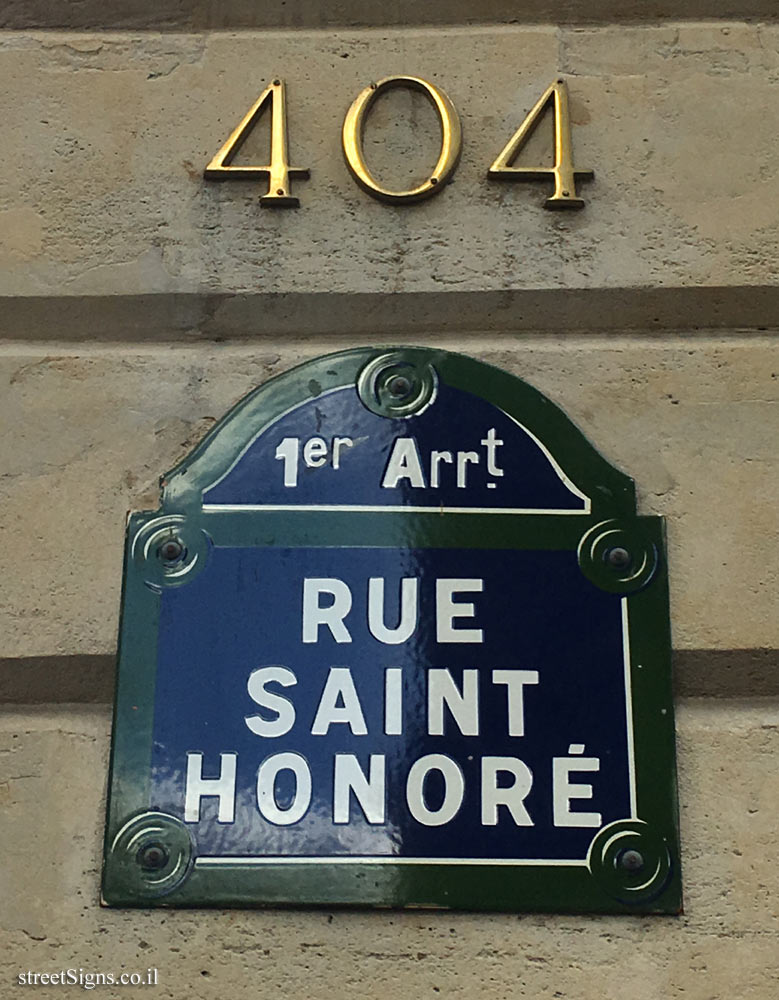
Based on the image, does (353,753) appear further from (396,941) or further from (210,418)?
(210,418)

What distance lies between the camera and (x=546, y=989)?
2.07 meters

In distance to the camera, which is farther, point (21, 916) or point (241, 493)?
point (241, 493)

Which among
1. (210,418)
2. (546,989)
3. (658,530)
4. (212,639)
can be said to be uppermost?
(210,418)

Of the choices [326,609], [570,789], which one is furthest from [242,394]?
[570,789]

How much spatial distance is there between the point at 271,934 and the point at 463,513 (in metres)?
0.74

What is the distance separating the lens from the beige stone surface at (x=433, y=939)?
6.79 ft

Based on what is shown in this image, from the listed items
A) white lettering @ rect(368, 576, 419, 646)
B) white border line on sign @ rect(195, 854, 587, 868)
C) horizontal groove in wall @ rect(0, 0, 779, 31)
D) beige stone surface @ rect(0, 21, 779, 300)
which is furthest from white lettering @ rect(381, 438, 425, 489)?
horizontal groove in wall @ rect(0, 0, 779, 31)

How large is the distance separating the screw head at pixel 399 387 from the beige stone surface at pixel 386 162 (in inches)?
7.5

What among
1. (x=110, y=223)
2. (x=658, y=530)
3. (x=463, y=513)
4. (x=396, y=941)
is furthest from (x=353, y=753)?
(x=110, y=223)

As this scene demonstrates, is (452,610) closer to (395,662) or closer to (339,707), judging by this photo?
(395,662)

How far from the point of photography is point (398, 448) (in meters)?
2.38

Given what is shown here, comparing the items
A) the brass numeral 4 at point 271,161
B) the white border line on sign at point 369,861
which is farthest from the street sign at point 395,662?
the brass numeral 4 at point 271,161

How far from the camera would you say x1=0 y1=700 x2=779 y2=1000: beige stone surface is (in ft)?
6.79

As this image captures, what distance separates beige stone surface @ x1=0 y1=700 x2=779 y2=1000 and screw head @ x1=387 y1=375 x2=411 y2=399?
81 centimetres
